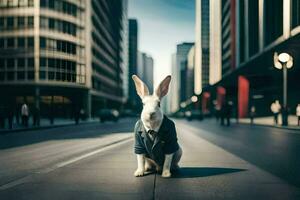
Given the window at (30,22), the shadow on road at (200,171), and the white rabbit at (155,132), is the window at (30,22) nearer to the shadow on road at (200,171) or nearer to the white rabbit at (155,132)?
the shadow on road at (200,171)

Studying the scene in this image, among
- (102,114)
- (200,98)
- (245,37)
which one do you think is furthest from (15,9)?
(200,98)

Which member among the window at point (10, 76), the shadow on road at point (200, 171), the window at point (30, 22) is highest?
the window at point (30, 22)

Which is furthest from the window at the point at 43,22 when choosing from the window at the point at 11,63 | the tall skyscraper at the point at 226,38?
the tall skyscraper at the point at 226,38

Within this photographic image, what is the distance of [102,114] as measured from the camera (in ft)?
142

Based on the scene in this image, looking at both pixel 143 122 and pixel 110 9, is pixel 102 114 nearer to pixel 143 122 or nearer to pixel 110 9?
pixel 143 122

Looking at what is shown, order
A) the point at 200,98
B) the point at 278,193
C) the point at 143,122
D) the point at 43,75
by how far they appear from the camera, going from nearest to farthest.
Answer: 1. the point at 278,193
2. the point at 143,122
3. the point at 43,75
4. the point at 200,98

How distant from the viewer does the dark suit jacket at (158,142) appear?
5.19 m

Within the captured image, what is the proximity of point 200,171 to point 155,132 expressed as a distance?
64.1 inches

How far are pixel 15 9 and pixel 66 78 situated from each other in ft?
42.6

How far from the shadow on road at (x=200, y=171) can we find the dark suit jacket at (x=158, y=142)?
0.60 meters

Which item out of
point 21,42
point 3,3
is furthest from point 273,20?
point 3,3

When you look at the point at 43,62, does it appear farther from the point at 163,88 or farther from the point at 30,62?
the point at 163,88

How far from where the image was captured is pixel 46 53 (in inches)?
2227

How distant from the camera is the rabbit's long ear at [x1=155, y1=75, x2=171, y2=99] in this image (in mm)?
5145
